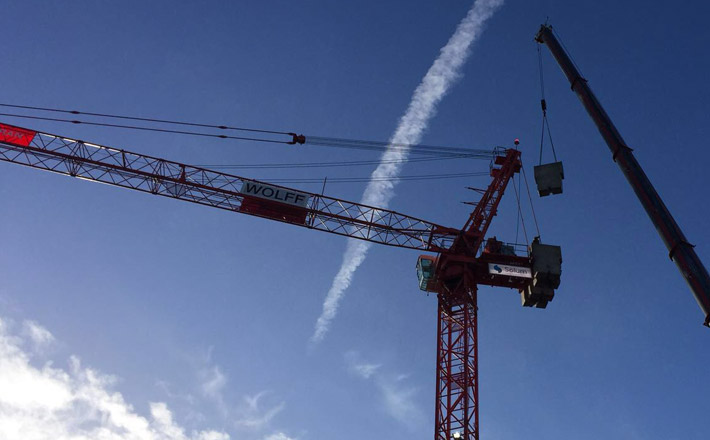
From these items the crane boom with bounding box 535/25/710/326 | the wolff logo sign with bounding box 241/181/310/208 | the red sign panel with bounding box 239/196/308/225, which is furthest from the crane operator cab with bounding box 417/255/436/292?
the crane boom with bounding box 535/25/710/326

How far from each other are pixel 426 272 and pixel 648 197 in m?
24.8

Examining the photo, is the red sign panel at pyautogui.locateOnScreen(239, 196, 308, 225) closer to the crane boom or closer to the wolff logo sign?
the wolff logo sign

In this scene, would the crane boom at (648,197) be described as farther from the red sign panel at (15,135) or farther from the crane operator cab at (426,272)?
the red sign panel at (15,135)

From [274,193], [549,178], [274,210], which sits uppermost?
[274,193]

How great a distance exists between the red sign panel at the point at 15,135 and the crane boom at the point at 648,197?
36213 millimetres

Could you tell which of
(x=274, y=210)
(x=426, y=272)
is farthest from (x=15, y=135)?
(x=426, y=272)

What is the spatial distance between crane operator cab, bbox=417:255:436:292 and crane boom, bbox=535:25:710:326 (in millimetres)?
20361

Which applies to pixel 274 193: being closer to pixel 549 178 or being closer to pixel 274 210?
pixel 274 210

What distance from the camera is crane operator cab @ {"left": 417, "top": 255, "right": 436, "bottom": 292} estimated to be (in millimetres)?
50562

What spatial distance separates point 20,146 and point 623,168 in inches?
1571

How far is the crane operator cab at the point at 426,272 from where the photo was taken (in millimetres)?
50562

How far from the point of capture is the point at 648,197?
27250 millimetres

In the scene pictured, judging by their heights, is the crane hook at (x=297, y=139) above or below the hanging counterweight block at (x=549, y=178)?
above

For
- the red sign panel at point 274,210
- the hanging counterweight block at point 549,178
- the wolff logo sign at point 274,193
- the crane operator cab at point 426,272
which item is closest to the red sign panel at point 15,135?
the wolff logo sign at point 274,193
